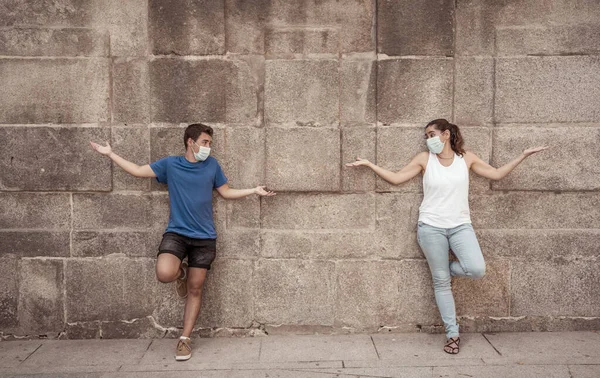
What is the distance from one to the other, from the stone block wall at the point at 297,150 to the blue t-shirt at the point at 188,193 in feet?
0.91

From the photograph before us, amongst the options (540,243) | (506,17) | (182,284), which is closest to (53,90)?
(182,284)

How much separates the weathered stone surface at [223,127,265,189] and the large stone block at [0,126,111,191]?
1140mm

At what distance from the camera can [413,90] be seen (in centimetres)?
515

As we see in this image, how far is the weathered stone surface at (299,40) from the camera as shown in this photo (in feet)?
16.8

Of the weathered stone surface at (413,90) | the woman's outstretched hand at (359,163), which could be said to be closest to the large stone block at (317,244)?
the woman's outstretched hand at (359,163)

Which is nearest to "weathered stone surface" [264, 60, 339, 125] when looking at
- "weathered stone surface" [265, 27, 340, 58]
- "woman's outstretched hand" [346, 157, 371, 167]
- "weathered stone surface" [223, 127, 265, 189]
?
"weathered stone surface" [265, 27, 340, 58]

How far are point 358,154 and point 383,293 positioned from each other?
4.39ft

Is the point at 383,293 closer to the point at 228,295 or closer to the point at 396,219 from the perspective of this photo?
the point at 396,219

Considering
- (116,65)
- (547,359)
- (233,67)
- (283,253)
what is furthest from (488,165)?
(116,65)

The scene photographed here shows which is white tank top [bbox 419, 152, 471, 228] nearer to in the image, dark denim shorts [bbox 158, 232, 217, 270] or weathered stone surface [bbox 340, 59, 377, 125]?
weathered stone surface [bbox 340, 59, 377, 125]

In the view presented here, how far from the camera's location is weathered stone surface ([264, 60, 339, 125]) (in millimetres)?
5129

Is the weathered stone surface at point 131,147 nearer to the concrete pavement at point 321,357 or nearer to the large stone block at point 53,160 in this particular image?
the large stone block at point 53,160

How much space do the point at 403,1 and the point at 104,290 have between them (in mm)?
3875

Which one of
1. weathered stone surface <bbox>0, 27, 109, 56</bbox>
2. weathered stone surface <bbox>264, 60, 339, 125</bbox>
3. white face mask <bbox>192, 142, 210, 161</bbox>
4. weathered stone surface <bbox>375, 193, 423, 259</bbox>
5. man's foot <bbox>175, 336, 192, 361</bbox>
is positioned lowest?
man's foot <bbox>175, 336, 192, 361</bbox>
